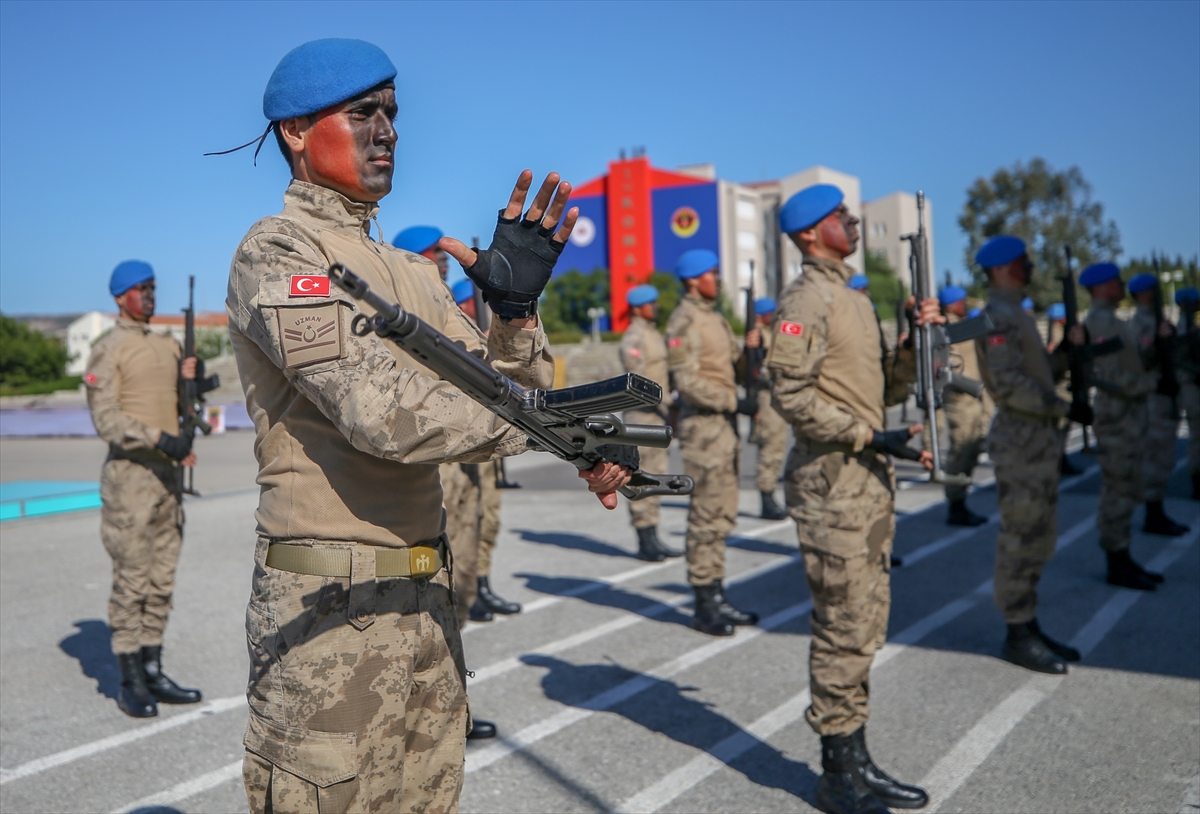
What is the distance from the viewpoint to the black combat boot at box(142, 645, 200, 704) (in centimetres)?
499

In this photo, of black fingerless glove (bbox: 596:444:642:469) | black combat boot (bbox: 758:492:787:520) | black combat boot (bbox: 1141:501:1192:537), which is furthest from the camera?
black combat boot (bbox: 758:492:787:520)

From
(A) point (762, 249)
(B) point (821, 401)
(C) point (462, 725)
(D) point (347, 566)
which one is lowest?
(C) point (462, 725)

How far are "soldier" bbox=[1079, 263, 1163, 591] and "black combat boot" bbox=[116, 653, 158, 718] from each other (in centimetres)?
610

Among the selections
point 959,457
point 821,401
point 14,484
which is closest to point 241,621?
point 14,484

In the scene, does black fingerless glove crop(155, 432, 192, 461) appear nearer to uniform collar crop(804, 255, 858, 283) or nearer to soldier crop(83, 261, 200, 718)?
soldier crop(83, 261, 200, 718)

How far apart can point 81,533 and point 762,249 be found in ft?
257

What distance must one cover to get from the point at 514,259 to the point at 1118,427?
6909 millimetres

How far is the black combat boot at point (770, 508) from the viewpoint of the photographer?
10305 millimetres

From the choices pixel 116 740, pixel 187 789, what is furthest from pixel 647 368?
pixel 187 789

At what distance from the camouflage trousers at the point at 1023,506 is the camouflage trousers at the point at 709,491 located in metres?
1.72

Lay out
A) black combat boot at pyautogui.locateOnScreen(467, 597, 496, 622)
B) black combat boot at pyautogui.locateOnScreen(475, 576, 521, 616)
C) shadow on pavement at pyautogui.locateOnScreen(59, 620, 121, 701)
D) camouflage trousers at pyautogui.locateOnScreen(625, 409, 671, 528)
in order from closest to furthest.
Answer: shadow on pavement at pyautogui.locateOnScreen(59, 620, 121, 701) < black combat boot at pyautogui.locateOnScreen(467, 597, 496, 622) < black combat boot at pyautogui.locateOnScreen(475, 576, 521, 616) < camouflage trousers at pyautogui.locateOnScreen(625, 409, 671, 528)

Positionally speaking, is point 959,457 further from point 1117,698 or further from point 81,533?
point 81,533

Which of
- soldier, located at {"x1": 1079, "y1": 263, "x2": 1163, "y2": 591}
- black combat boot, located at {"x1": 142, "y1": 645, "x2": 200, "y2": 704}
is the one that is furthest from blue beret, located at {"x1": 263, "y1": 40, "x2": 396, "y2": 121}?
soldier, located at {"x1": 1079, "y1": 263, "x2": 1163, "y2": 591}

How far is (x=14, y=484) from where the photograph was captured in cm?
648
